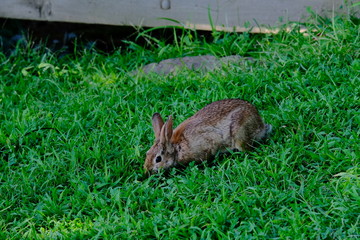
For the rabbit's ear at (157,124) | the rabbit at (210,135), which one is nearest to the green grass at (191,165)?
the rabbit at (210,135)

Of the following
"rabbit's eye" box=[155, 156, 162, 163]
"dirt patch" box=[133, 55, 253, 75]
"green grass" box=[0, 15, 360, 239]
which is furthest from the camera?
"dirt patch" box=[133, 55, 253, 75]

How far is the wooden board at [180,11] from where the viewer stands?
7154 mm

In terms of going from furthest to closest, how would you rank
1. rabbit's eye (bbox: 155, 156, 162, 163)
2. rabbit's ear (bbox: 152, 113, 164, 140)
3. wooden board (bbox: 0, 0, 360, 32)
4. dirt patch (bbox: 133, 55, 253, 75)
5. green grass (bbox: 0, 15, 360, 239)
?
wooden board (bbox: 0, 0, 360, 32)
dirt patch (bbox: 133, 55, 253, 75)
rabbit's ear (bbox: 152, 113, 164, 140)
rabbit's eye (bbox: 155, 156, 162, 163)
green grass (bbox: 0, 15, 360, 239)

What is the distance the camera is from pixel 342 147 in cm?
483

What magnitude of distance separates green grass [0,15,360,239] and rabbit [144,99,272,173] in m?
0.11

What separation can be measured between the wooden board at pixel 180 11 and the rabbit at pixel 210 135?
7.51 feet

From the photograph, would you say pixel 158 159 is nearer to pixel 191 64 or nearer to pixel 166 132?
pixel 166 132

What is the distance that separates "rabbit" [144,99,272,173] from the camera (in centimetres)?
505

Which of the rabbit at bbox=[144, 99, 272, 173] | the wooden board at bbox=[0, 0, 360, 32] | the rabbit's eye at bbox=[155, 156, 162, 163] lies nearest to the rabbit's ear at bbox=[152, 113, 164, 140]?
the rabbit at bbox=[144, 99, 272, 173]

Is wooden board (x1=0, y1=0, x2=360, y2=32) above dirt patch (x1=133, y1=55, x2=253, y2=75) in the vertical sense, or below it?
above

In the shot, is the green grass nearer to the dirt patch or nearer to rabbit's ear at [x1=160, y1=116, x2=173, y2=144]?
the dirt patch

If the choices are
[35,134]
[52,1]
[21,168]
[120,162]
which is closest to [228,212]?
[120,162]

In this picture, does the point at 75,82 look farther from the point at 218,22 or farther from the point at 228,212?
the point at 228,212

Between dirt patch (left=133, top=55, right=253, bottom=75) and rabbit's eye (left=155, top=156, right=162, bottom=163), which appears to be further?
dirt patch (left=133, top=55, right=253, bottom=75)
